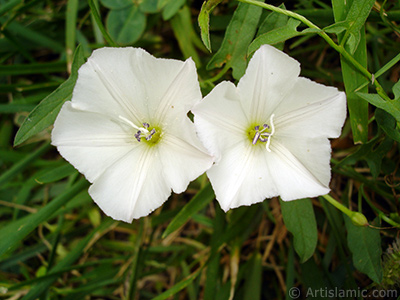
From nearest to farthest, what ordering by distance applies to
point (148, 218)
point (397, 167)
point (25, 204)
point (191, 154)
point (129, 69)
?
point (191, 154), point (129, 69), point (397, 167), point (148, 218), point (25, 204)

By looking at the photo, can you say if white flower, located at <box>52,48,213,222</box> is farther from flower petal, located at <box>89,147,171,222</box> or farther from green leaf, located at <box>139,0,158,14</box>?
green leaf, located at <box>139,0,158,14</box>

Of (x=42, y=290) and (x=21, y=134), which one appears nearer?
(x=21, y=134)

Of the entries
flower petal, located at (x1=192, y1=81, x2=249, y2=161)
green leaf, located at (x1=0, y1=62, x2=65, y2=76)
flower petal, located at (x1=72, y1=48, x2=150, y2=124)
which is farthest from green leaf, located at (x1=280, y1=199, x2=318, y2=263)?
green leaf, located at (x1=0, y1=62, x2=65, y2=76)

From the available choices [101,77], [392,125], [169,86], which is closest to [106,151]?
[101,77]

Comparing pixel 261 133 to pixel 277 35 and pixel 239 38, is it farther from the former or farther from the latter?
pixel 239 38

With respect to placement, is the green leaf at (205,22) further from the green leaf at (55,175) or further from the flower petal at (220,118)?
the green leaf at (55,175)

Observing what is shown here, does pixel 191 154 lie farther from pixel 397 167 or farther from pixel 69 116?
pixel 397 167
